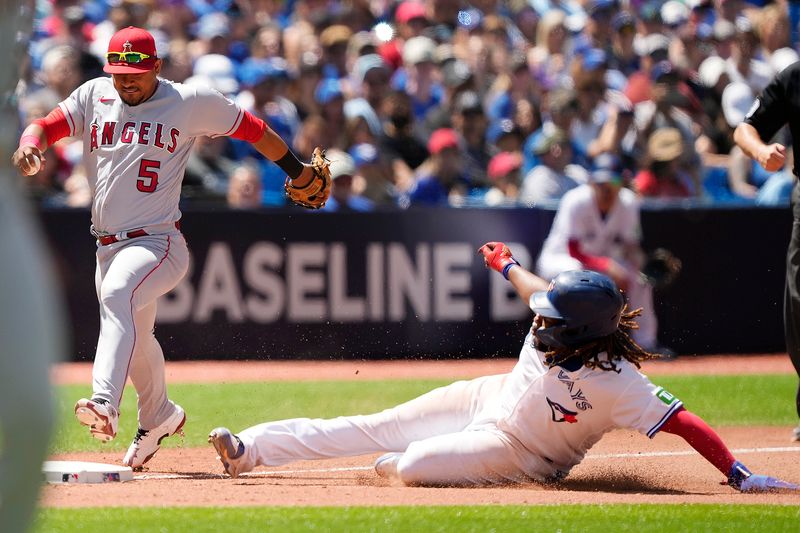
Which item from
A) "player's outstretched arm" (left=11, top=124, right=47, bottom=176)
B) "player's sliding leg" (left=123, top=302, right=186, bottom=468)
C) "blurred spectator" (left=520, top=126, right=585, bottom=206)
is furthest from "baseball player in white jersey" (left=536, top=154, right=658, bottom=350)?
"player's outstretched arm" (left=11, top=124, right=47, bottom=176)

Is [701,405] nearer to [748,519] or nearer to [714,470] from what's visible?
[714,470]

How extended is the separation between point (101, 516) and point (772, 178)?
9.80 metres

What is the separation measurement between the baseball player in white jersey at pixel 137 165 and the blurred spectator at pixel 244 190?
537 centimetres

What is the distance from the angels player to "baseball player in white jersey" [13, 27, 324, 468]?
2.48ft

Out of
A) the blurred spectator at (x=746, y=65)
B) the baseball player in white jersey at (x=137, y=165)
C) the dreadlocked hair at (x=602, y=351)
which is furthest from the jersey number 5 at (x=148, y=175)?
the blurred spectator at (x=746, y=65)

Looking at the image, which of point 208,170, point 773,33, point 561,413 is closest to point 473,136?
point 208,170

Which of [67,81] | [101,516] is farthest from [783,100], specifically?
[67,81]

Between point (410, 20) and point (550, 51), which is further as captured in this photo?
point (550, 51)

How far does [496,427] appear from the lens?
627 centimetres

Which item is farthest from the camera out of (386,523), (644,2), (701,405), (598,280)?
(644,2)

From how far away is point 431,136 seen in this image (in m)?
13.6

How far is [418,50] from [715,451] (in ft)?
30.2

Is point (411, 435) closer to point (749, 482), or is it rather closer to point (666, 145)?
point (749, 482)

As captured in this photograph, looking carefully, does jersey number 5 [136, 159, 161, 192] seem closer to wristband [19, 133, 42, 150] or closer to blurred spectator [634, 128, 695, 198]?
wristband [19, 133, 42, 150]
